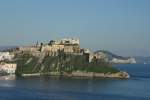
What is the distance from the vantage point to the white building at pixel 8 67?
10331cm

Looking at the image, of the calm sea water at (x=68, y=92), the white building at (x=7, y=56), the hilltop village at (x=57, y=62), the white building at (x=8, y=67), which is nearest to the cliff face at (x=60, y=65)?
the hilltop village at (x=57, y=62)

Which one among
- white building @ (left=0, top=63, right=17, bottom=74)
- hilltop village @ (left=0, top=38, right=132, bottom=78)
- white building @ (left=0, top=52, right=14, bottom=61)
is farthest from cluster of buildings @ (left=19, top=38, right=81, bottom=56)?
white building @ (left=0, top=63, right=17, bottom=74)

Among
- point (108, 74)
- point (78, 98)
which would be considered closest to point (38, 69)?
point (108, 74)

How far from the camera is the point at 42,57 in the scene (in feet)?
369

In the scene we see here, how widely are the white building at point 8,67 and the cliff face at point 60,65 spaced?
1.03 metres

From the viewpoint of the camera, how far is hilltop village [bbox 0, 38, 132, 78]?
10606 centimetres

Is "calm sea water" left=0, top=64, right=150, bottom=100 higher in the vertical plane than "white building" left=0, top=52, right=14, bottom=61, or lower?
lower

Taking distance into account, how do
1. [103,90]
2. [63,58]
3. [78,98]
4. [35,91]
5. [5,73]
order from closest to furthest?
[78,98]
[35,91]
[103,90]
[5,73]
[63,58]

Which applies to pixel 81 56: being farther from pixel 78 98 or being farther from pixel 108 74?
pixel 78 98

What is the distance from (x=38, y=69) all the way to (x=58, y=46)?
30.8ft

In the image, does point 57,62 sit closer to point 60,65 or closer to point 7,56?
point 60,65

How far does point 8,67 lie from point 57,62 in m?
9.92

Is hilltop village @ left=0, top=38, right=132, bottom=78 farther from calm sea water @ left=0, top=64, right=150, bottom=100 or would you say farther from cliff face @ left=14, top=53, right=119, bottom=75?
calm sea water @ left=0, top=64, right=150, bottom=100

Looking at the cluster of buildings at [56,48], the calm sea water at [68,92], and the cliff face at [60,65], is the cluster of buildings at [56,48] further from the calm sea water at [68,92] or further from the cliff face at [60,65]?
the calm sea water at [68,92]
